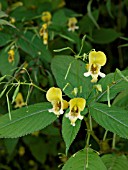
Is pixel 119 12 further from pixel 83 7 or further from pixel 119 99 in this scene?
pixel 119 99

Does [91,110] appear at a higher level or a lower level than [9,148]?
higher

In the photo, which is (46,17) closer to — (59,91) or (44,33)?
(44,33)

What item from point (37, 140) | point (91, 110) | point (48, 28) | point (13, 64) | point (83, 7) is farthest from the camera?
point (83, 7)

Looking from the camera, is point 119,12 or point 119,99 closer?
point 119,99

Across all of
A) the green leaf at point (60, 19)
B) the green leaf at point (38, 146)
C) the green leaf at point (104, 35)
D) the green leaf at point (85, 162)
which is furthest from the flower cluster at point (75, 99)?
the green leaf at point (38, 146)

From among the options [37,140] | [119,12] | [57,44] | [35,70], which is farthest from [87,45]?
[37,140]

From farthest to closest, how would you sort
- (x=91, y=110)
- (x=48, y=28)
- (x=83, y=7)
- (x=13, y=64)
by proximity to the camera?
(x=83, y=7), (x=48, y=28), (x=13, y=64), (x=91, y=110)

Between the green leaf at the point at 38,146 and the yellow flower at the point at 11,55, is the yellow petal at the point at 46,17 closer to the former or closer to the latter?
the yellow flower at the point at 11,55

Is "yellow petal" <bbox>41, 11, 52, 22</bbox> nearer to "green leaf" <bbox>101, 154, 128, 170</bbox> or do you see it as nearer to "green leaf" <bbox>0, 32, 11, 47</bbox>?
A: "green leaf" <bbox>0, 32, 11, 47</bbox>

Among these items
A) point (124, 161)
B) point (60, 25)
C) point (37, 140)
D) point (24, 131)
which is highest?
point (60, 25)
